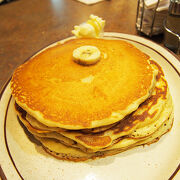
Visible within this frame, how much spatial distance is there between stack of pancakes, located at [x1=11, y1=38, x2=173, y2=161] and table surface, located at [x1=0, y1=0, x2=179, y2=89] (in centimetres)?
82

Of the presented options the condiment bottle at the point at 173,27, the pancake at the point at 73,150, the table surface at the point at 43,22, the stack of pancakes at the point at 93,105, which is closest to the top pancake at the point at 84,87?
the stack of pancakes at the point at 93,105

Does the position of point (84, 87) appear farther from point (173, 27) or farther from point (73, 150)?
point (173, 27)

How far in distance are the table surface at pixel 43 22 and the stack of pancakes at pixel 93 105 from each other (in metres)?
0.82

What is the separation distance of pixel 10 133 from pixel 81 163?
51 centimetres

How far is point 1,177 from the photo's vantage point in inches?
37.0

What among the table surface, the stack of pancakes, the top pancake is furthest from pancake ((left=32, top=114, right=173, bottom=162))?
the table surface

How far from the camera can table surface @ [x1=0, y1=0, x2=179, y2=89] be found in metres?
2.08

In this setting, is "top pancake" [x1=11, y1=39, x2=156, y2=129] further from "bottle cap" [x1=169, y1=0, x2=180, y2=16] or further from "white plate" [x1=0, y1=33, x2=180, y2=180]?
"bottle cap" [x1=169, y1=0, x2=180, y2=16]

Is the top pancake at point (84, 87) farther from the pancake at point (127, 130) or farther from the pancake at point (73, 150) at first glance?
the pancake at point (73, 150)

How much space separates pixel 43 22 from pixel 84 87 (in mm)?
1902

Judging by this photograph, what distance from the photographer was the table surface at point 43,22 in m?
2.08

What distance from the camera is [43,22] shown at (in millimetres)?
2596

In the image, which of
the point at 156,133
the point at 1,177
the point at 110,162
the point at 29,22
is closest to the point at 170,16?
the point at 156,133

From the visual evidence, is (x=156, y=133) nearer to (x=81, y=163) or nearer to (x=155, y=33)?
(x=81, y=163)
